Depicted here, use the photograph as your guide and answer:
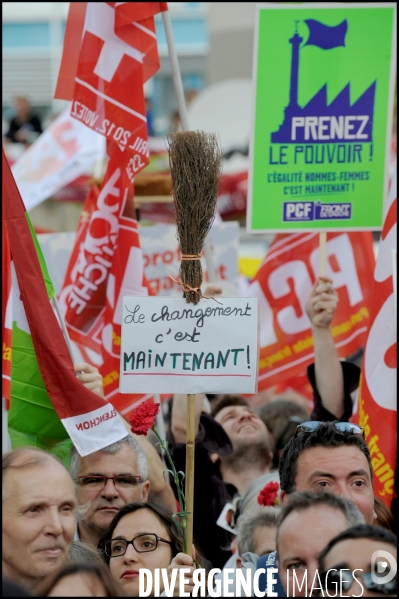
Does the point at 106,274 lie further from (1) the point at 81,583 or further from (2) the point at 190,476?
(1) the point at 81,583

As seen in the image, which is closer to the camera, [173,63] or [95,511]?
[95,511]

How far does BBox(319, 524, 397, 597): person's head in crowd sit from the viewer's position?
7.61ft

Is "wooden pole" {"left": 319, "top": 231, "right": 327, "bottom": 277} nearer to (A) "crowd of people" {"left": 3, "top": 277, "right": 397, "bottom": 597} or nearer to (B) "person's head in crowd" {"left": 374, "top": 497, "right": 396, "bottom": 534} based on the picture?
(A) "crowd of people" {"left": 3, "top": 277, "right": 397, "bottom": 597}

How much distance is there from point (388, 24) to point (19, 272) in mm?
2183

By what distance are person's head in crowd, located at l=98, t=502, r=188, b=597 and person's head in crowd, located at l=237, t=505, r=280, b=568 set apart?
52 centimetres

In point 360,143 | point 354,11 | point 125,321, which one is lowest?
point 125,321

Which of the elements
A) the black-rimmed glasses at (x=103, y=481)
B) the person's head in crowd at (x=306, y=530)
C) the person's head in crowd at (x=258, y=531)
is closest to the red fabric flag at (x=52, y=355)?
the black-rimmed glasses at (x=103, y=481)

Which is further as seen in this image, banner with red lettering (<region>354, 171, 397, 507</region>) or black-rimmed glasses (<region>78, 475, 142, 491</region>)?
banner with red lettering (<region>354, 171, 397, 507</region>)

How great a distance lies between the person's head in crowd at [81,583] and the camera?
2248 mm

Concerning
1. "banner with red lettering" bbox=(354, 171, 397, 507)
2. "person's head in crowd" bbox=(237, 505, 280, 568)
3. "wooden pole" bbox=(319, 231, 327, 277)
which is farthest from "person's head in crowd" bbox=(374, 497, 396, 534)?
"wooden pole" bbox=(319, 231, 327, 277)

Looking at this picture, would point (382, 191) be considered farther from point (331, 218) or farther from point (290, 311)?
point (290, 311)

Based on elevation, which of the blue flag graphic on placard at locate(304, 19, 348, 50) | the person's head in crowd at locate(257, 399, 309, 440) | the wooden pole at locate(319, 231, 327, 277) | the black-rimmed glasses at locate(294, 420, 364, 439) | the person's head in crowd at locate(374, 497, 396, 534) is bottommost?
the person's head in crowd at locate(374, 497, 396, 534)

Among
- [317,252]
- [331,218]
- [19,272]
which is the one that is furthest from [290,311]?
[19,272]

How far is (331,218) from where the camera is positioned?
471 centimetres
